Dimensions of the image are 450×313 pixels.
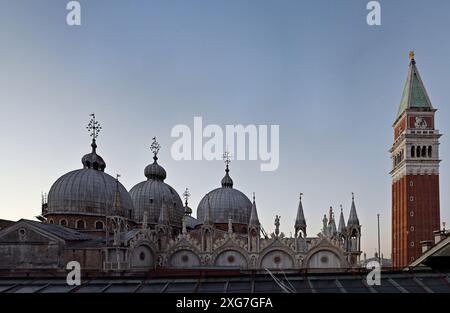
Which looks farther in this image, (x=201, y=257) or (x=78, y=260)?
(x=201, y=257)

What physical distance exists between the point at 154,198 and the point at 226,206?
919 centimetres

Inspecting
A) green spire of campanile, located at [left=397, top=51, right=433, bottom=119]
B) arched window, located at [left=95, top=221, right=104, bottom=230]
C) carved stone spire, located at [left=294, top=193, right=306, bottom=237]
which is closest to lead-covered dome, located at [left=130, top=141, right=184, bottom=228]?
arched window, located at [left=95, top=221, right=104, bottom=230]

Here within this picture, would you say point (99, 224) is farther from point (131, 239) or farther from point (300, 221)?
point (300, 221)

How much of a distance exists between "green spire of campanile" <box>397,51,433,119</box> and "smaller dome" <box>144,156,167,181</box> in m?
34.4

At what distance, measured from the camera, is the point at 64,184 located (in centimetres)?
5222

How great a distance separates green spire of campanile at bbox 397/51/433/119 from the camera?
71.7 meters

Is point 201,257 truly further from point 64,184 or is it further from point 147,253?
point 64,184

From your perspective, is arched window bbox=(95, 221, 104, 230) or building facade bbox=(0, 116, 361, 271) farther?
arched window bbox=(95, 221, 104, 230)

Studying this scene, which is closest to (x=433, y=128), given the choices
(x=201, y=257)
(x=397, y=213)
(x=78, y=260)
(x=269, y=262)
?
(x=397, y=213)

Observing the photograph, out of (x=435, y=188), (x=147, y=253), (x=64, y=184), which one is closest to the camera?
(x=147, y=253)

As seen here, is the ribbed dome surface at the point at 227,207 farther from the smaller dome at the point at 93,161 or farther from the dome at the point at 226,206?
the smaller dome at the point at 93,161

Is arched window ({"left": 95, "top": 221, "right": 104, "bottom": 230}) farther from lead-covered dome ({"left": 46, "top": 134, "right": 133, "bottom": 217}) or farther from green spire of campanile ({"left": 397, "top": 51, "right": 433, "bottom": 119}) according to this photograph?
green spire of campanile ({"left": 397, "top": 51, "right": 433, "bottom": 119})

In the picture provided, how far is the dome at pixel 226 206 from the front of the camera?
6506 centimetres
